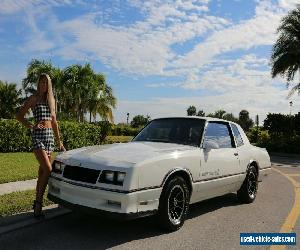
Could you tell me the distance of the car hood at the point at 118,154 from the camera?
5.80 metres

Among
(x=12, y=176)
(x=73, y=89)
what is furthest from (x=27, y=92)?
(x=12, y=176)

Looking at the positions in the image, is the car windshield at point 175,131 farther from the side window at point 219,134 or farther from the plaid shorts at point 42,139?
the plaid shorts at point 42,139

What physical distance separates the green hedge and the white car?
1031 centimetres

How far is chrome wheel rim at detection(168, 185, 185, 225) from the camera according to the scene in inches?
246

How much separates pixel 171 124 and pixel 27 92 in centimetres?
3514

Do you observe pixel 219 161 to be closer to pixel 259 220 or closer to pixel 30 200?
pixel 259 220

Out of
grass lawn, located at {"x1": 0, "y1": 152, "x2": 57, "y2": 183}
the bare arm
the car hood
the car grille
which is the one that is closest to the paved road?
the car grille

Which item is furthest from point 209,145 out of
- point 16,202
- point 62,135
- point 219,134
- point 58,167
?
point 62,135

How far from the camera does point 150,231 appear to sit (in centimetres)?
628

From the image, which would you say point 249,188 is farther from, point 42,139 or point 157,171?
point 42,139

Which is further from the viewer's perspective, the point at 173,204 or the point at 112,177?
the point at 173,204

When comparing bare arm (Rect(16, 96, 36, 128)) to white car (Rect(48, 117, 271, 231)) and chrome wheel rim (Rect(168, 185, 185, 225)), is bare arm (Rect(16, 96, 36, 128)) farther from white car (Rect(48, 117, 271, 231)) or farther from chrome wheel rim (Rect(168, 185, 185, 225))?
chrome wheel rim (Rect(168, 185, 185, 225))

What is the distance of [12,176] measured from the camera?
10484 mm

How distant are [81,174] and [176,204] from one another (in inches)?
56.4
